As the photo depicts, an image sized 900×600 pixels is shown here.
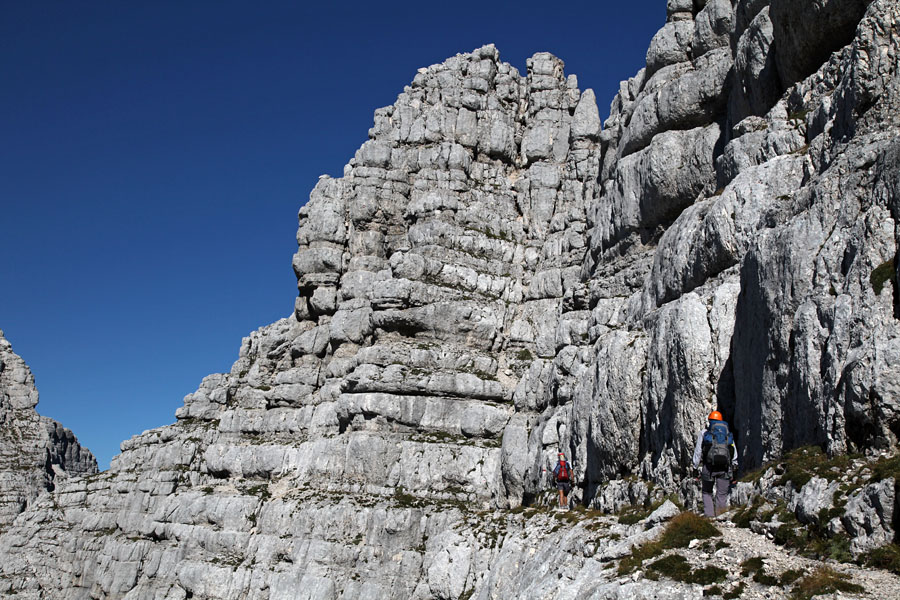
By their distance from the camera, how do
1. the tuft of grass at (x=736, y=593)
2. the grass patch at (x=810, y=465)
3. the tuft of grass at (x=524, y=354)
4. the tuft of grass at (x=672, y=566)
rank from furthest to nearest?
the tuft of grass at (x=524, y=354), the grass patch at (x=810, y=465), the tuft of grass at (x=672, y=566), the tuft of grass at (x=736, y=593)

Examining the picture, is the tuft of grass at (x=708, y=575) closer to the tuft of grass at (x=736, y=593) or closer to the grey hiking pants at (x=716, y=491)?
the tuft of grass at (x=736, y=593)

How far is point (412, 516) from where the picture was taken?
7412cm

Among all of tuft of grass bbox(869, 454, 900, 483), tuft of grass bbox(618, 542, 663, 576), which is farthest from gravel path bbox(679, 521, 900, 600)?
tuft of grass bbox(869, 454, 900, 483)

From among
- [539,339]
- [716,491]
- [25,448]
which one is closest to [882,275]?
[716,491]

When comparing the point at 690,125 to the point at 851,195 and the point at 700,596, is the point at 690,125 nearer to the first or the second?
the point at 851,195

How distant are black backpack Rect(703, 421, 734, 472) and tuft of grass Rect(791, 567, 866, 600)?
614 cm

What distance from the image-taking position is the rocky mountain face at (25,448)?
147m

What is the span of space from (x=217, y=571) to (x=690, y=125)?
66280 millimetres

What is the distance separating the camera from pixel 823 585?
1786 cm

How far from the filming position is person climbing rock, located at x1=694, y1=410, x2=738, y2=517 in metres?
24.6

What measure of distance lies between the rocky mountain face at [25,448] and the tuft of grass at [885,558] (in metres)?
148

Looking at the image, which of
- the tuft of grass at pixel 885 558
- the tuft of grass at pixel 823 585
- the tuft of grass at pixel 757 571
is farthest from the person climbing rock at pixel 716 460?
the tuft of grass at pixel 823 585

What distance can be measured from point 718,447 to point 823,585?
698 cm

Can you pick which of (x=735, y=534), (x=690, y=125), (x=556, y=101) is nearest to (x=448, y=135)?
(x=556, y=101)
